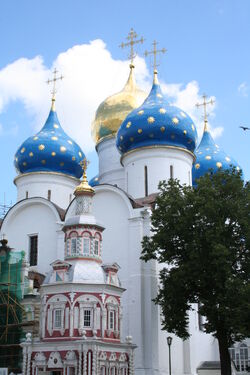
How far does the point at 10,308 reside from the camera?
21.9 meters

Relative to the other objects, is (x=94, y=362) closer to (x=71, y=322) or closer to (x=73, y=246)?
(x=71, y=322)

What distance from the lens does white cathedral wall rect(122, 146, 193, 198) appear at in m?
25.3

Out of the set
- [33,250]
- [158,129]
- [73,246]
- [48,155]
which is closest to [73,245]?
[73,246]

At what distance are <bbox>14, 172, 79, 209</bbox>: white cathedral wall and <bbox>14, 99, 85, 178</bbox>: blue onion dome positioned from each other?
0.86 ft

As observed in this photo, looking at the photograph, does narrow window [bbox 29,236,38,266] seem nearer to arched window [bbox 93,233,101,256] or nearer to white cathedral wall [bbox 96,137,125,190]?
white cathedral wall [bbox 96,137,125,190]

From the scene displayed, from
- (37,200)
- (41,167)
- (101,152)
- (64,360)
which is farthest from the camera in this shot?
(101,152)

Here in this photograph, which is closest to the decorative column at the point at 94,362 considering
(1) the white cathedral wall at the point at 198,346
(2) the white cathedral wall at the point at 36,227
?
(1) the white cathedral wall at the point at 198,346

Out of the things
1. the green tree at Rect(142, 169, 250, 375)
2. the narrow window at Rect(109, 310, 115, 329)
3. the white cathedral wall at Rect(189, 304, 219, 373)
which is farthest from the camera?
the white cathedral wall at Rect(189, 304, 219, 373)

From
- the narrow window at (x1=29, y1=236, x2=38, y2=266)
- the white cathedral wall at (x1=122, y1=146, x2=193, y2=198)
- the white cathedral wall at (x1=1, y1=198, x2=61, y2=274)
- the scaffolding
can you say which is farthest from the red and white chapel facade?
the white cathedral wall at (x1=122, y1=146, x2=193, y2=198)

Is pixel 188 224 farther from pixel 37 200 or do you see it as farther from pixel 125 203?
pixel 37 200

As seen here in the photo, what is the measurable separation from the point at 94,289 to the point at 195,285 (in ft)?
10.7

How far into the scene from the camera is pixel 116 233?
23.3 metres

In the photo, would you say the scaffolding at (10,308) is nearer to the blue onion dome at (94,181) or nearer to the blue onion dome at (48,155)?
the blue onion dome at (48,155)

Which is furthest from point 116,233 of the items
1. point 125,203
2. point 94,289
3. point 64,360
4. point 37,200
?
point 64,360
